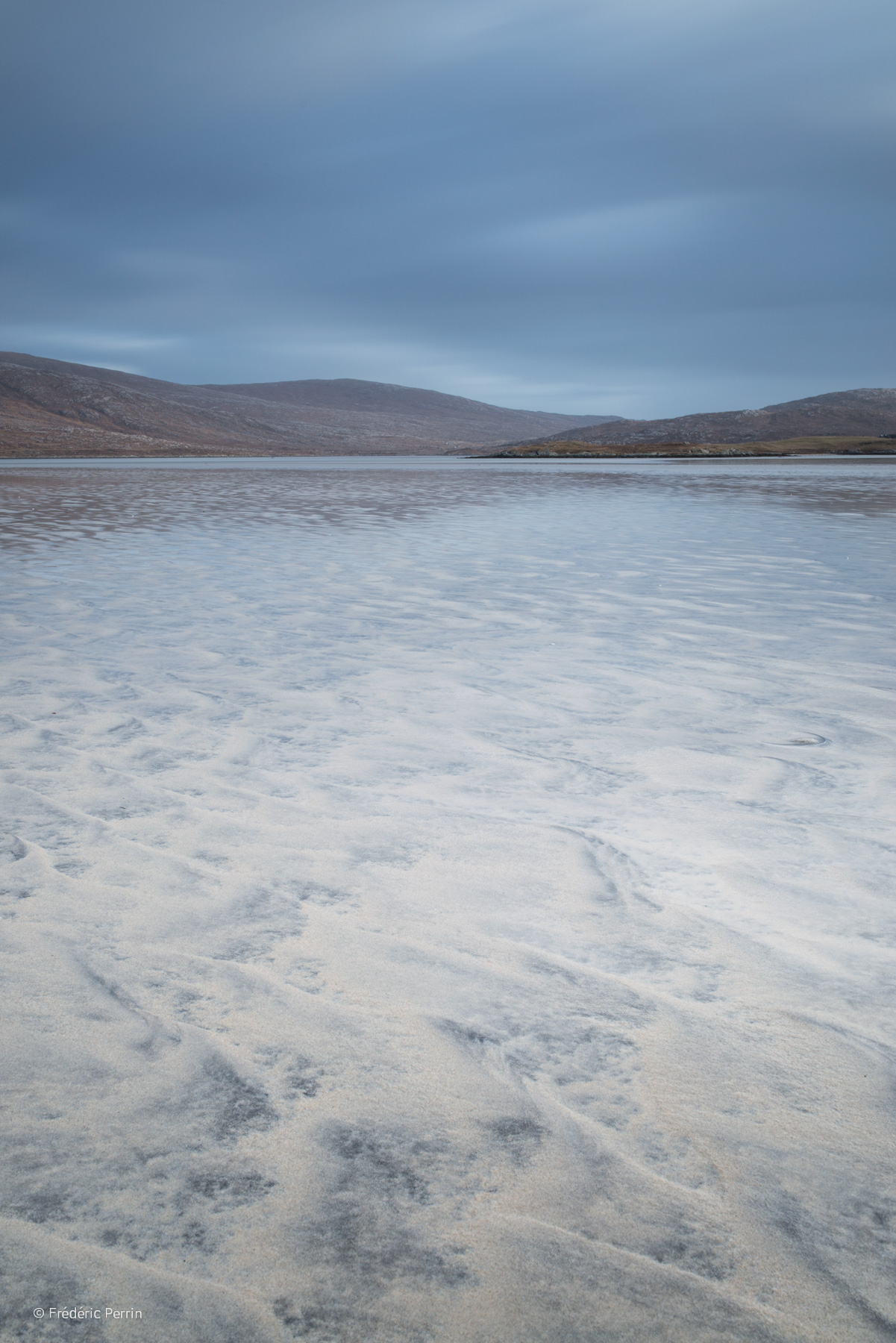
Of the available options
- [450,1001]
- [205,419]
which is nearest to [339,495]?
[450,1001]

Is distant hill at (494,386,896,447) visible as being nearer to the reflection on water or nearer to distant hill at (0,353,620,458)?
distant hill at (0,353,620,458)

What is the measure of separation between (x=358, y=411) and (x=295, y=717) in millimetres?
170562

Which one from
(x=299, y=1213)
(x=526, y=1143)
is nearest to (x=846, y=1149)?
(x=526, y=1143)

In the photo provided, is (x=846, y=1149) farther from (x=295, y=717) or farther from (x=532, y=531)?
(x=532, y=531)

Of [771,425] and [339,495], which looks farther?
[771,425]

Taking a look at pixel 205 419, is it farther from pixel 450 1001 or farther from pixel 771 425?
pixel 450 1001

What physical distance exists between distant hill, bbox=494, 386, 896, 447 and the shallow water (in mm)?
87024

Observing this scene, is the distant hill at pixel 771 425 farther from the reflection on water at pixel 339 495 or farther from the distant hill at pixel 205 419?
the reflection on water at pixel 339 495

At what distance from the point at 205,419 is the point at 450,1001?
134m

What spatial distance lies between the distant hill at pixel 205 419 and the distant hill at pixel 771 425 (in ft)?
72.3

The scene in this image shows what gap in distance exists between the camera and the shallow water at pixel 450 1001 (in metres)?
1.17

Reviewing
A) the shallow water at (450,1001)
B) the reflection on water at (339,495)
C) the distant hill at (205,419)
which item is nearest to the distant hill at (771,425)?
the distant hill at (205,419)

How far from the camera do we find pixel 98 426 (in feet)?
345

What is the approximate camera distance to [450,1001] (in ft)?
5.62
